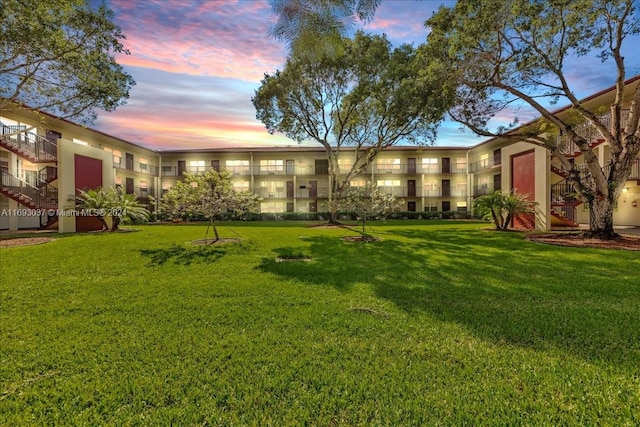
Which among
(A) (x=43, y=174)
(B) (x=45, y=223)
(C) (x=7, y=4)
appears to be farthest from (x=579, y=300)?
(A) (x=43, y=174)

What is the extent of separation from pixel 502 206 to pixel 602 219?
4.90m

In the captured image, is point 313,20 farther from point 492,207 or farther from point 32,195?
point 32,195

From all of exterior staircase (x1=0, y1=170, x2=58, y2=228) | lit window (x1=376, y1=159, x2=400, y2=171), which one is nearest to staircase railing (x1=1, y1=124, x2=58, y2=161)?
exterior staircase (x1=0, y1=170, x2=58, y2=228)

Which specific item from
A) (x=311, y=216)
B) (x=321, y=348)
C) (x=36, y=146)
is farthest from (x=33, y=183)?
(x=321, y=348)

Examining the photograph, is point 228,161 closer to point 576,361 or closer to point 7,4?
point 7,4

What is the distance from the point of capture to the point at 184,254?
28.8ft

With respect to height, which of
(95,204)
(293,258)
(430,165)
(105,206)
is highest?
(430,165)

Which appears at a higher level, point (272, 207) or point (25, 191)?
point (25, 191)

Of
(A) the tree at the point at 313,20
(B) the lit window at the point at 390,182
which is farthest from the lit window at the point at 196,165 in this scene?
(A) the tree at the point at 313,20

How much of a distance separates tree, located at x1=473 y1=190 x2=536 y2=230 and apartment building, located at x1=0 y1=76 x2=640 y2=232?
570mm

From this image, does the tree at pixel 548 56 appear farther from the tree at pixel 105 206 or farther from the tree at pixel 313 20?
the tree at pixel 105 206

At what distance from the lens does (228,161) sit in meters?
35.4

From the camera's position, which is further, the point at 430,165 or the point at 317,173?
the point at 430,165

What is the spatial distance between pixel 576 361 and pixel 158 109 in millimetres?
13428
